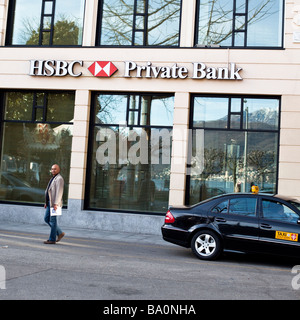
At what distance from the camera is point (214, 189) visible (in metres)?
13.0

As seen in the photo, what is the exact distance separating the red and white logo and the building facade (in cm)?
3

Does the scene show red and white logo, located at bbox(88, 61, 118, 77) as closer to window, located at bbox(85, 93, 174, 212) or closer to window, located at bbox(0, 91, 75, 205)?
window, located at bbox(85, 93, 174, 212)

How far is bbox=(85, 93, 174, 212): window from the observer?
13.4m

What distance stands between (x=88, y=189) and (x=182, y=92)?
4.34 meters

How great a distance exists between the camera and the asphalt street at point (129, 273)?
5.84 metres

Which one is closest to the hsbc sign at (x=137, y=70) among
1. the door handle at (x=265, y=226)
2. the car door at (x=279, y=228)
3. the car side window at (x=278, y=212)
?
the car side window at (x=278, y=212)

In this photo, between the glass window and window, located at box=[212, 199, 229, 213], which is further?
the glass window

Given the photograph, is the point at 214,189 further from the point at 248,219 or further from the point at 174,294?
the point at 174,294

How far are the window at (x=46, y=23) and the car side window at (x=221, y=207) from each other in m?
8.06

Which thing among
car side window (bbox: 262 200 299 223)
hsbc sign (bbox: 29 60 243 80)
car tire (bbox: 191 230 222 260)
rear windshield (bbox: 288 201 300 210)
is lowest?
car tire (bbox: 191 230 222 260)

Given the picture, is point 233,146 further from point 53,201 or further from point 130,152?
point 53,201

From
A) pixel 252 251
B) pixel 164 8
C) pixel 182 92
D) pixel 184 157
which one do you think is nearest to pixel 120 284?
pixel 252 251

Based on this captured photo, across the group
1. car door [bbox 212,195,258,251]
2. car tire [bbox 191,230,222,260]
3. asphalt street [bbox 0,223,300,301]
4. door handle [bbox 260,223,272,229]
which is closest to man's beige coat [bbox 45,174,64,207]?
asphalt street [bbox 0,223,300,301]

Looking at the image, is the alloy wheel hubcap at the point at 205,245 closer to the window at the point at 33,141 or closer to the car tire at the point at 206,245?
the car tire at the point at 206,245
